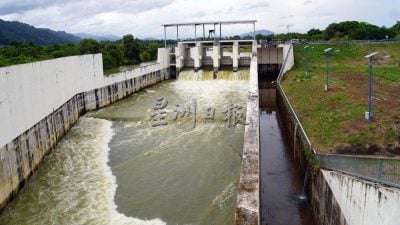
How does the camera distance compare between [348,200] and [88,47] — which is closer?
[348,200]

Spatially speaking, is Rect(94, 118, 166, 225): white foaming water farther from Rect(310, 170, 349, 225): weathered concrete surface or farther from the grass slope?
the grass slope

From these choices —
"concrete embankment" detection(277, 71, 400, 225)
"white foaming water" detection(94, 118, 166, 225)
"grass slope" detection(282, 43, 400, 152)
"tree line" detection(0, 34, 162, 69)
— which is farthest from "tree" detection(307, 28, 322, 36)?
"concrete embankment" detection(277, 71, 400, 225)

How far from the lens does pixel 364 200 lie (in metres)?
7.75

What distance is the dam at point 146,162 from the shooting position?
1091 cm

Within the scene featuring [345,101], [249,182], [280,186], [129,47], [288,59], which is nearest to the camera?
[249,182]

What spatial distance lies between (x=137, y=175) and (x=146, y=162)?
4.24ft

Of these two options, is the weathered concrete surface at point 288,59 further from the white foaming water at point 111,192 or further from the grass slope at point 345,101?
the white foaming water at point 111,192

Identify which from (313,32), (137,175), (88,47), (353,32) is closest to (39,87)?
(137,175)

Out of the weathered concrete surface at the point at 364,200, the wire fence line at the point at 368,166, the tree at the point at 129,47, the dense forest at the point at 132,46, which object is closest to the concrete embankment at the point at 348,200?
the weathered concrete surface at the point at 364,200

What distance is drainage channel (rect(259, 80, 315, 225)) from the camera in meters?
11.4

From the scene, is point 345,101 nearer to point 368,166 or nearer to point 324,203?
point 324,203

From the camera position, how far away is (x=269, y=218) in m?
11.3

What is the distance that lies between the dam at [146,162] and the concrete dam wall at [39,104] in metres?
0.06

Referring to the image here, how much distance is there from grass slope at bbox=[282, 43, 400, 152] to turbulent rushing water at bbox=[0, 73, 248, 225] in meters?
3.66
